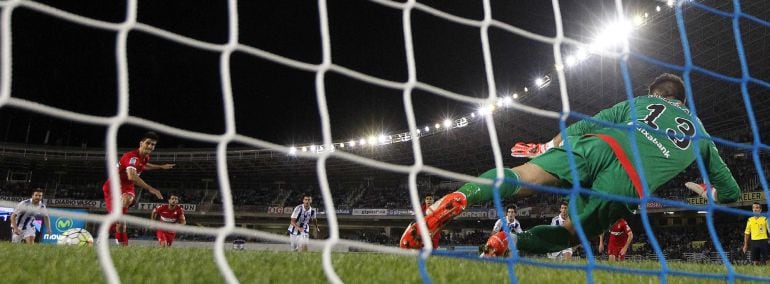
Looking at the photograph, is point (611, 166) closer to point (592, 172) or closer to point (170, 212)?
point (592, 172)

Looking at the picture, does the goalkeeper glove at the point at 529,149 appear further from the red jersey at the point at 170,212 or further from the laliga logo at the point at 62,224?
the laliga logo at the point at 62,224

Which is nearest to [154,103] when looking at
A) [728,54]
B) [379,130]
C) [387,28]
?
[379,130]

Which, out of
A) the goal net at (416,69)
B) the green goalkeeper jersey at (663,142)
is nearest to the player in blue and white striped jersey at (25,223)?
the goal net at (416,69)

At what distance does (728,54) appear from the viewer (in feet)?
72.0

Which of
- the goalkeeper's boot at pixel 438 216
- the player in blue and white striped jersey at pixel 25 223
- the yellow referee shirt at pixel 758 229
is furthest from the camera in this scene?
the yellow referee shirt at pixel 758 229

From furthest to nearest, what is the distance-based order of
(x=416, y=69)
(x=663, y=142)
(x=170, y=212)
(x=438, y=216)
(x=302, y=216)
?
1. (x=416, y=69)
2. (x=302, y=216)
3. (x=170, y=212)
4. (x=663, y=142)
5. (x=438, y=216)

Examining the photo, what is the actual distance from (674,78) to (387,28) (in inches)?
1233

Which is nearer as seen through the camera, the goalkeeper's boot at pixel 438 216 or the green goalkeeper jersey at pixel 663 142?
the goalkeeper's boot at pixel 438 216

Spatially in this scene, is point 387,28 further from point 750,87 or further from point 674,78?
point 674,78

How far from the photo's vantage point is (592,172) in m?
3.66

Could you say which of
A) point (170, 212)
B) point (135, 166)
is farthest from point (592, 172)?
point (170, 212)

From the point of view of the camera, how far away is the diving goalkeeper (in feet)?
11.4

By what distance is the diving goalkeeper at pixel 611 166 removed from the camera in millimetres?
3488

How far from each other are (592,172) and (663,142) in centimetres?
50
